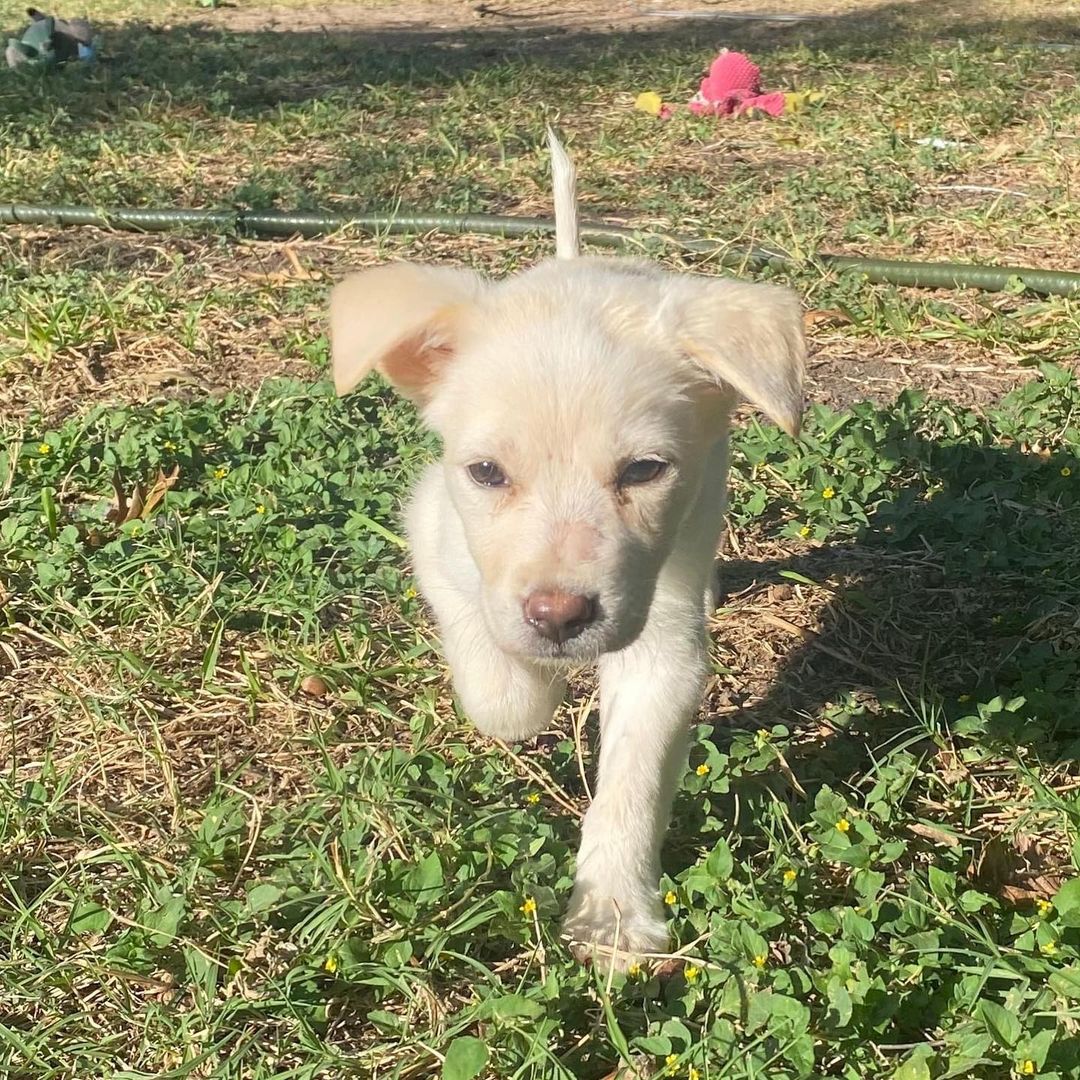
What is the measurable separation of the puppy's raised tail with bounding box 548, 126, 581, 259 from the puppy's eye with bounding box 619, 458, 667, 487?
107 centimetres

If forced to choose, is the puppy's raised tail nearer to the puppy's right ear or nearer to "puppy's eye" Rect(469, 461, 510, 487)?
the puppy's right ear

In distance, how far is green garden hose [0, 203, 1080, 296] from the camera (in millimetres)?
5258

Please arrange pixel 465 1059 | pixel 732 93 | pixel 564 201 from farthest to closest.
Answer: pixel 732 93, pixel 564 201, pixel 465 1059

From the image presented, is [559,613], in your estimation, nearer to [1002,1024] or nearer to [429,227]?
[1002,1024]

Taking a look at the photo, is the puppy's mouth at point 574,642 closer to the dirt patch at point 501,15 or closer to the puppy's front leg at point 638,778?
the puppy's front leg at point 638,778

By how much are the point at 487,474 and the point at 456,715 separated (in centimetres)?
89

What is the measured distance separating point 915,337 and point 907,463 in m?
1.19

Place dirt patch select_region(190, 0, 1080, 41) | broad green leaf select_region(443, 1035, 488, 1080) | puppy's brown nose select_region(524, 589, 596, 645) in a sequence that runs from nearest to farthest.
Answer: broad green leaf select_region(443, 1035, 488, 1080) < puppy's brown nose select_region(524, 589, 596, 645) < dirt patch select_region(190, 0, 1080, 41)

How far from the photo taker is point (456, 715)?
3082mm

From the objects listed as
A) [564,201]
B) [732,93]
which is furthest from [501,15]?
[564,201]

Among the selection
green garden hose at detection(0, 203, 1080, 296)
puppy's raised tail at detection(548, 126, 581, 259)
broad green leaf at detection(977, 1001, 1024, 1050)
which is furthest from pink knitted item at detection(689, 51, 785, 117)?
broad green leaf at detection(977, 1001, 1024, 1050)

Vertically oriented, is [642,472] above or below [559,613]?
above

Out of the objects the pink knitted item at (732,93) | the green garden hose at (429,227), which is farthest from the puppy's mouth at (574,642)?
the pink knitted item at (732,93)

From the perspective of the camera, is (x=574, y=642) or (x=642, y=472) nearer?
(x=574, y=642)
